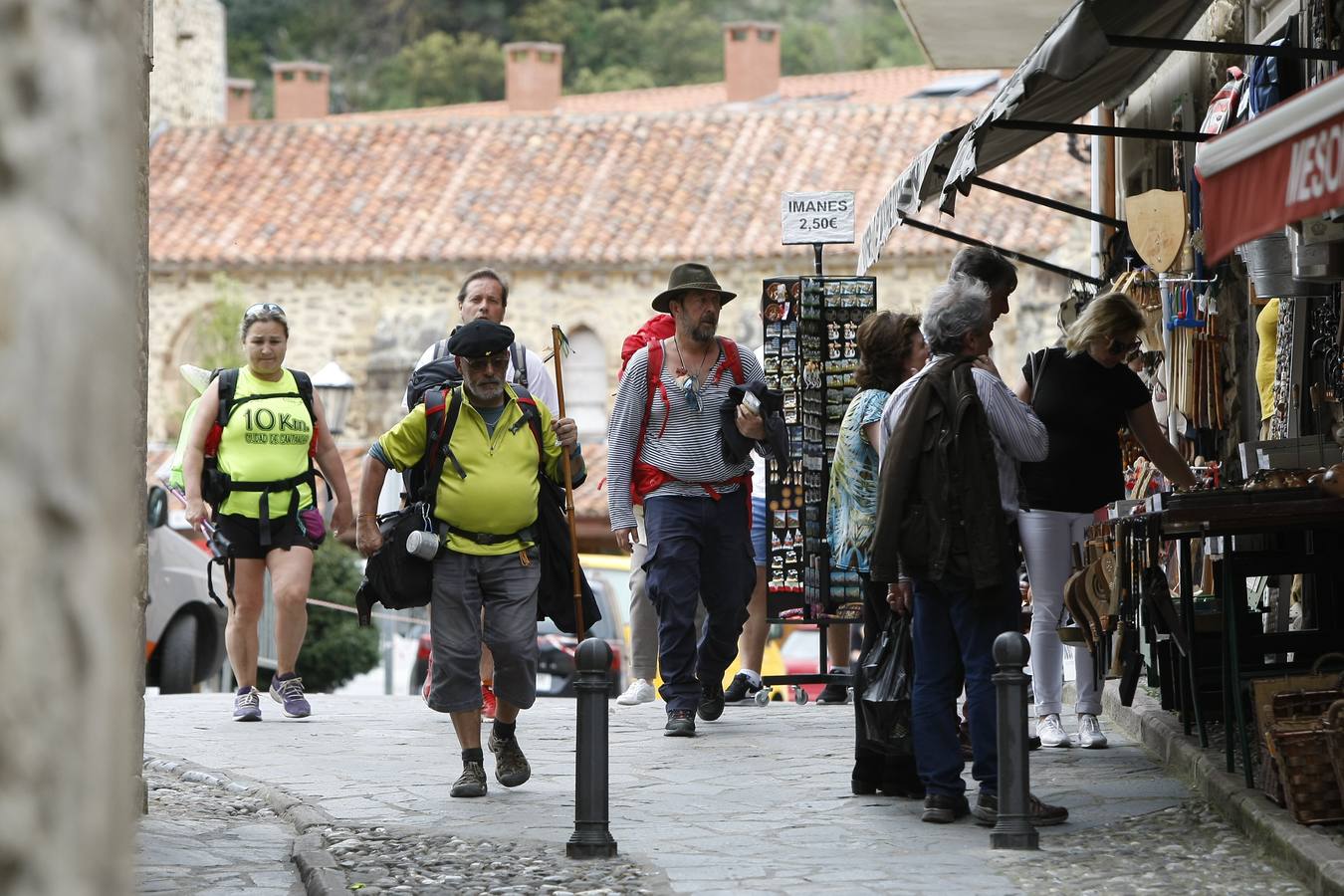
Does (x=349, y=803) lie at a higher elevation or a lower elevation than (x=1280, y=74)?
lower

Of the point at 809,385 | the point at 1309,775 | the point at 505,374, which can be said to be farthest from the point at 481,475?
the point at 809,385

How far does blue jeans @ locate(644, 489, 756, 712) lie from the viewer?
346 inches

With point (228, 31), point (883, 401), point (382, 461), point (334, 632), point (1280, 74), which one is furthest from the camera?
point (228, 31)

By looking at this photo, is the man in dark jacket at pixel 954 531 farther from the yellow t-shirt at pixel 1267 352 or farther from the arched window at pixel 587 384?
the arched window at pixel 587 384

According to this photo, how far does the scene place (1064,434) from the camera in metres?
7.97

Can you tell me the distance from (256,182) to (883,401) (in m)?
30.2

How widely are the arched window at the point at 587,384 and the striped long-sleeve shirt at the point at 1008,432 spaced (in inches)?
1046

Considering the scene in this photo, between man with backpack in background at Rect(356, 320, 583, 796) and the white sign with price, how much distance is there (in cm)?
422

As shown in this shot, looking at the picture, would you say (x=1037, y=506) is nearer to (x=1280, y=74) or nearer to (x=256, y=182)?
(x=1280, y=74)

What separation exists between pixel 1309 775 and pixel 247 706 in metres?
5.89

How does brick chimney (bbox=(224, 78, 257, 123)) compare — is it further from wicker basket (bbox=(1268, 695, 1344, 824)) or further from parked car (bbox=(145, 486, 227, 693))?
wicker basket (bbox=(1268, 695, 1344, 824))

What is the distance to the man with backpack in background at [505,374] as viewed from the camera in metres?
8.56

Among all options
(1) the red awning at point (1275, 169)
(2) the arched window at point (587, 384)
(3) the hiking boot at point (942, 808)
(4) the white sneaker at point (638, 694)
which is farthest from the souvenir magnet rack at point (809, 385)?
(2) the arched window at point (587, 384)

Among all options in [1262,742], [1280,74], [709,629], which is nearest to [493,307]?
[709,629]
